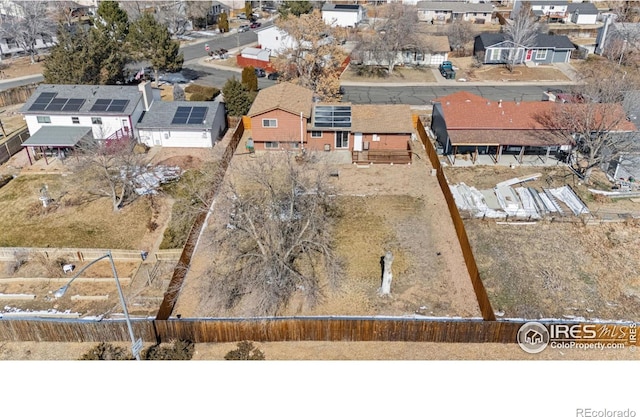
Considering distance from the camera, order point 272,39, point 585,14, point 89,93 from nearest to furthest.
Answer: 1. point 89,93
2. point 272,39
3. point 585,14

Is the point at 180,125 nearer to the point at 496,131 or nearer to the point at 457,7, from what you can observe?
the point at 496,131

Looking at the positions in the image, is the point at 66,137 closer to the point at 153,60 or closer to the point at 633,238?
the point at 153,60

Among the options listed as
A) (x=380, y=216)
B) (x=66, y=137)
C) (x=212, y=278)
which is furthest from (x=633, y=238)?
(x=66, y=137)

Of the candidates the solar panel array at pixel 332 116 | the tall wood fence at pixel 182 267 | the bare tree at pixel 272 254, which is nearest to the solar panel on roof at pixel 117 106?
the tall wood fence at pixel 182 267

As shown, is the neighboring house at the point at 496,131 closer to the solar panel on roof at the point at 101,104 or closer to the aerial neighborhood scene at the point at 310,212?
the aerial neighborhood scene at the point at 310,212

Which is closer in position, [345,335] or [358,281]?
[345,335]

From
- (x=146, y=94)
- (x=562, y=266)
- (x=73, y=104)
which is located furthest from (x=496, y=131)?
(x=73, y=104)
